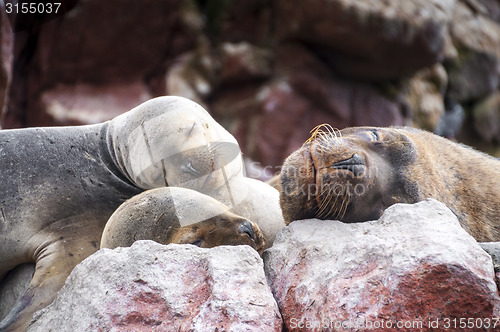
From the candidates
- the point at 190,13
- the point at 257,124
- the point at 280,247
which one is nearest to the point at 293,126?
the point at 257,124

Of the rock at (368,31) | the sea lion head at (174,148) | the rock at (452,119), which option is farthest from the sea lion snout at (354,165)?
the rock at (452,119)

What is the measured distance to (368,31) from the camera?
7977 mm

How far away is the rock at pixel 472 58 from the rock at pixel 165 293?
9.60 meters

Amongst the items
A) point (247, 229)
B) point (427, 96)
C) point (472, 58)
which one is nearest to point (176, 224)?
point (247, 229)

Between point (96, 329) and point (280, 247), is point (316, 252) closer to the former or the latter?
point (280, 247)

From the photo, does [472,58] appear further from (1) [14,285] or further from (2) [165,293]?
(2) [165,293]

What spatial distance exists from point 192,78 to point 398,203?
21.9 ft

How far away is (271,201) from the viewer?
9.60 feet

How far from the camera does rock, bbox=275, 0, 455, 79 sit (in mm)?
7910

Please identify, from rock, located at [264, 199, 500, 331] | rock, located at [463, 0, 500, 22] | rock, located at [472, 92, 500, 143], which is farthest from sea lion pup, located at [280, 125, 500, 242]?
rock, located at [463, 0, 500, 22]

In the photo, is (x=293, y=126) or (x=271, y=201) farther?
(x=293, y=126)

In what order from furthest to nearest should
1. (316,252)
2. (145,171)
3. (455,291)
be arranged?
(145,171)
(316,252)
(455,291)

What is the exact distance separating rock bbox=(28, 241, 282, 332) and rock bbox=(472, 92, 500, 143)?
991cm

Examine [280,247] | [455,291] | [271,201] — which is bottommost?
[271,201]
